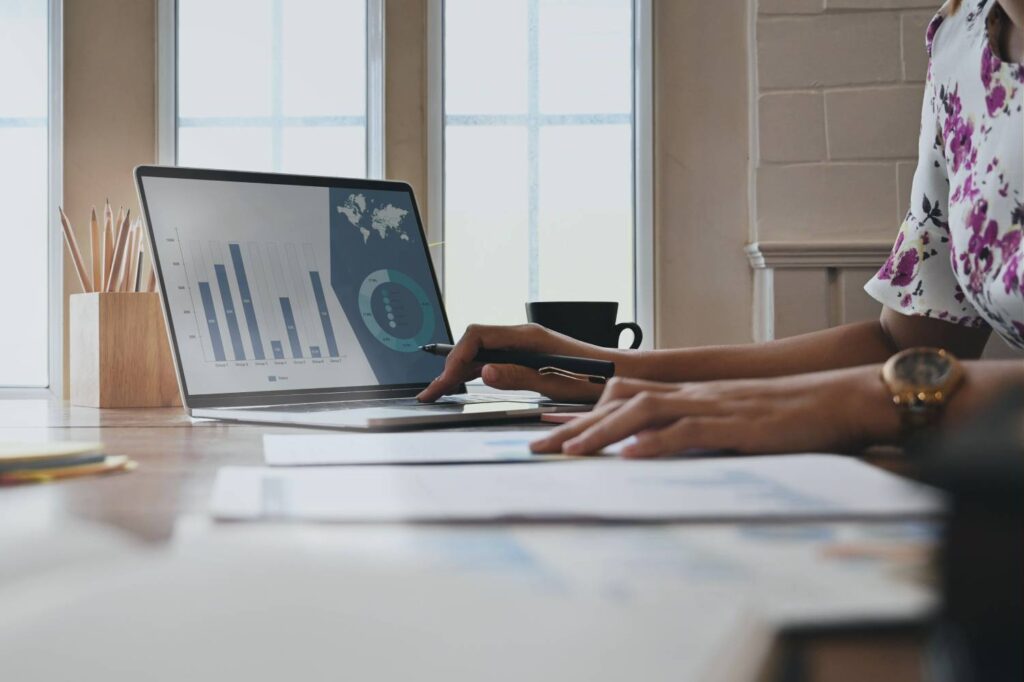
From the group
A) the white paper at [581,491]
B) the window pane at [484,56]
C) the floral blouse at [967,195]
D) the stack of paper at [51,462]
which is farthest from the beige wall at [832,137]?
the stack of paper at [51,462]

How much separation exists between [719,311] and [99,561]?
1.67 meters

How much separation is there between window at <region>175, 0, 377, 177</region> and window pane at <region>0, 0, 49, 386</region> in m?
0.30

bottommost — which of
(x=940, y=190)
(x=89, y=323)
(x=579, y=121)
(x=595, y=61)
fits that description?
(x=89, y=323)

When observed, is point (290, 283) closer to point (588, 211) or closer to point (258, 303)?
point (258, 303)

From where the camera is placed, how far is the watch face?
22.4 inches

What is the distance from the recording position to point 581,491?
0.43 meters

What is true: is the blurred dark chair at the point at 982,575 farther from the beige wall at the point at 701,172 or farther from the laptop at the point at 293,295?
the beige wall at the point at 701,172

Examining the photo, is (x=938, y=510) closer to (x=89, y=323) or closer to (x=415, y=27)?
(x=89, y=323)

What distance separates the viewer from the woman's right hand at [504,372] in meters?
0.98

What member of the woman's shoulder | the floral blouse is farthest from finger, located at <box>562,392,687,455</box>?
the woman's shoulder

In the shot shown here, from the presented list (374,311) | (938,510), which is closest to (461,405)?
(374,311)

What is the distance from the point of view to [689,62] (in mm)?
1900

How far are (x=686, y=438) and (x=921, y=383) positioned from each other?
0.15 metres

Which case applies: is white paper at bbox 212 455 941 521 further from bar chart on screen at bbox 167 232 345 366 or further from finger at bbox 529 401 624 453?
bar chart on screen at bbox 167 232 345 366
